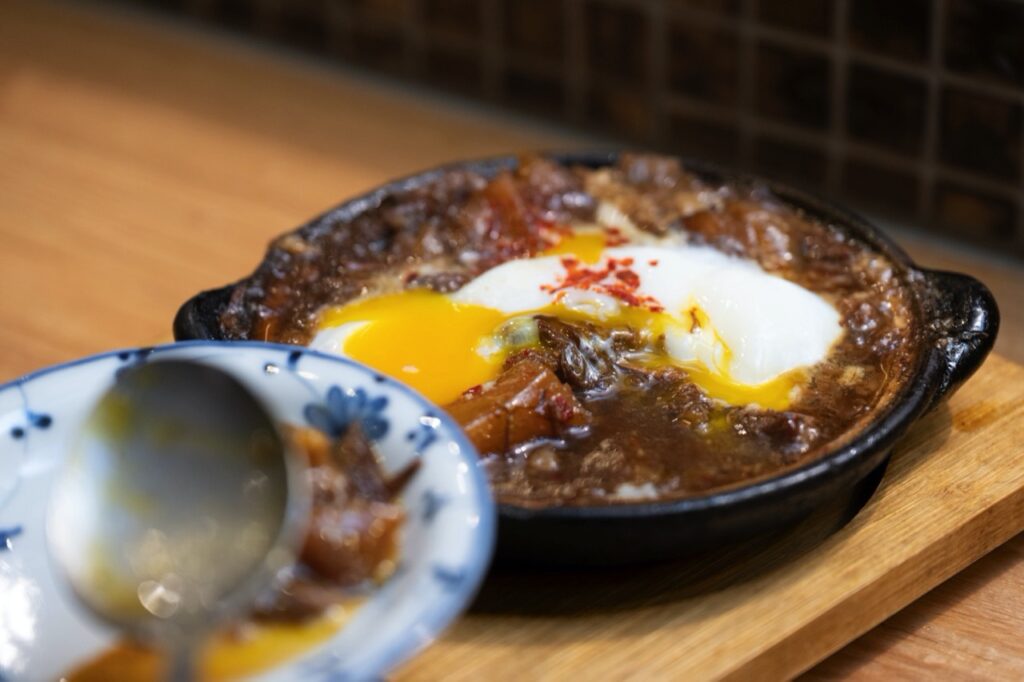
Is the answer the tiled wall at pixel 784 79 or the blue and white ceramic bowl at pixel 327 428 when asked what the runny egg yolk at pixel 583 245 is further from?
the tiled wall at pixel 784 79

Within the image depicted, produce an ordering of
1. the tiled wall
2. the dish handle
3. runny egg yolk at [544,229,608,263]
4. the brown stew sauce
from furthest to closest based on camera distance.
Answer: the tiled wall
runny egg yolk at [544,229,608,263]
the dish handle
the brown stew sauce

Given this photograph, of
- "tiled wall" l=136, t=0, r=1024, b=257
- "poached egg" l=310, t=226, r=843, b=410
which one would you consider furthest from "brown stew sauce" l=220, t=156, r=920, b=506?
"tiled wall" l=136, t=0, r=1024, b=257

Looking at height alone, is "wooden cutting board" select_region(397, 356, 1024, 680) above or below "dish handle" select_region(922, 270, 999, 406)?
below

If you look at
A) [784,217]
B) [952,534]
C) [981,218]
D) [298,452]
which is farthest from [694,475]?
[981,218]

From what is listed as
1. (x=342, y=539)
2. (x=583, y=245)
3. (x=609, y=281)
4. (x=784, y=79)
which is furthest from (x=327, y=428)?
(x=784, y=79)

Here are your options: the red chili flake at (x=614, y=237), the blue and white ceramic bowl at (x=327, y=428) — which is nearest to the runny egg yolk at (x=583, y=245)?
the red chili flake at (x=614, y=237)

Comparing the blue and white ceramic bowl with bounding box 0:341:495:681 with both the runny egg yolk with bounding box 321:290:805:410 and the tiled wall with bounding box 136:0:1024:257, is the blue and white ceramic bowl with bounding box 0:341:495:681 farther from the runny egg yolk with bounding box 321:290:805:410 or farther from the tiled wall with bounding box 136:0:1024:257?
the tiled wall with bounding box 136:0:1024:257

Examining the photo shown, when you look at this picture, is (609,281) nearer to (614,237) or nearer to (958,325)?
(614,237)

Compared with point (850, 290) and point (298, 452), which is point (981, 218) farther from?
point (298, 452)
